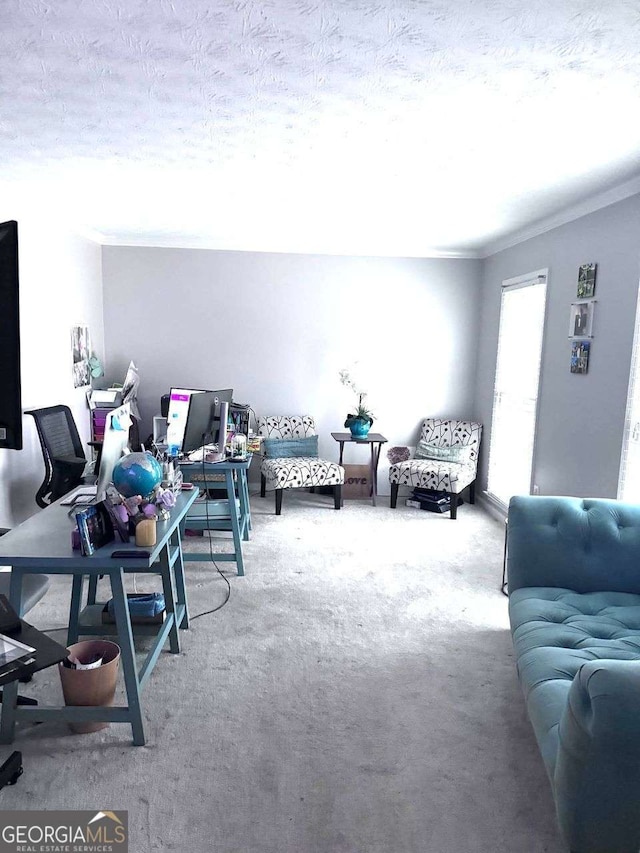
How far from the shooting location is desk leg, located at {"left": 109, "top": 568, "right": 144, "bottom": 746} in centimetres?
224

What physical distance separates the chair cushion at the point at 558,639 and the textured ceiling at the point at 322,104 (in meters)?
2.04

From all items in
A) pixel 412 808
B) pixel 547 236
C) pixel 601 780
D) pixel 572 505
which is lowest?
pixel 412 808

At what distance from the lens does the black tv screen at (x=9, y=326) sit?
169cm

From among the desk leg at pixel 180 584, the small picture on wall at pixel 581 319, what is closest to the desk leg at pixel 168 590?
the desk leg at pixel 180 584

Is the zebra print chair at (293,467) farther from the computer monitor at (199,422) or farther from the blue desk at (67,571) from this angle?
the blue desk at (67,571)

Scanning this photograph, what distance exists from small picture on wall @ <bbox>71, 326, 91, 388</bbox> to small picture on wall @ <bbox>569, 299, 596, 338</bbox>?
3.97 metres

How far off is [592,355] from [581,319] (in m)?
0.29

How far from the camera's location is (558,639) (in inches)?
87.9

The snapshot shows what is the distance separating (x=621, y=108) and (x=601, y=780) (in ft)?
7.96

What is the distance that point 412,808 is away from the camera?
2000 mm

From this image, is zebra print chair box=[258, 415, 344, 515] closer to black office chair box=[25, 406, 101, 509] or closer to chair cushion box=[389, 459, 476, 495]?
chair cushion box=[389, 459, 476, 495]

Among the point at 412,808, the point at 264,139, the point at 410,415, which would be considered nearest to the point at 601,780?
the point at 412,808

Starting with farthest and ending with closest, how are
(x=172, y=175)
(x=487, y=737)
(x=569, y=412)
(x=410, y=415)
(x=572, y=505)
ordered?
(x=410, y=415) → (x=569, y=412) → (x=172, y=175) → (x=572, y=505) → (x=487, y=737)

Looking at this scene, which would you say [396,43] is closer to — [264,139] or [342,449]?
[264,139]
